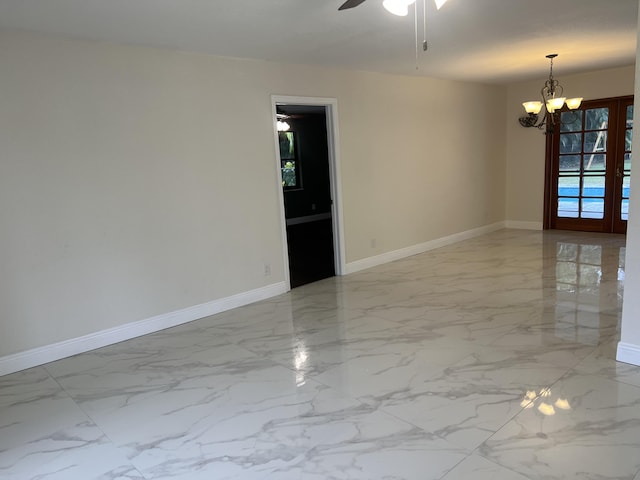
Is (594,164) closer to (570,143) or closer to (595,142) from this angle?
(595,142)

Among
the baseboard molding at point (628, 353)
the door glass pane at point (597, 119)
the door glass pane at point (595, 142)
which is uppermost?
the door glass pane at point (597, 119)

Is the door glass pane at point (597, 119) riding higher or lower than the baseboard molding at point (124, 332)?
higher

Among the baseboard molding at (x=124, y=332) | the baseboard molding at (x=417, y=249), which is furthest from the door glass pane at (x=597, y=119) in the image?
the baseboard molding at (x=124, y=332)

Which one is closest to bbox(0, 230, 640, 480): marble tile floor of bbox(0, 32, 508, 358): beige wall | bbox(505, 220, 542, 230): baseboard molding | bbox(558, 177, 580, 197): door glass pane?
bbox(0, 32, 508, 358): beige wall

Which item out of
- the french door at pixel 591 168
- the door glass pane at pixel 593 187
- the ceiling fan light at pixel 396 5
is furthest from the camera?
the door glass pane at pixel 593 187

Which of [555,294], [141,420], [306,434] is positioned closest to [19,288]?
[141,420]

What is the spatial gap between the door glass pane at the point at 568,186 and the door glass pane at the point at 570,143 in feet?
1.43

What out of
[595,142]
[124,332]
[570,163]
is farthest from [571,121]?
[124,332]

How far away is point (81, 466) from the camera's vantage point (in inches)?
86.0

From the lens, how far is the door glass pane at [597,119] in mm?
6887

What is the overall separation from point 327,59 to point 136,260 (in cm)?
266

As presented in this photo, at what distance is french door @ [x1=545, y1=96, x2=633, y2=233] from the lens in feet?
22.3

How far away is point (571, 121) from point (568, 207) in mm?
1357

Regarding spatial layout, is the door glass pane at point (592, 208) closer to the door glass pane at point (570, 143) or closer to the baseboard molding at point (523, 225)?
the baseboard molding at point (523, 225)
